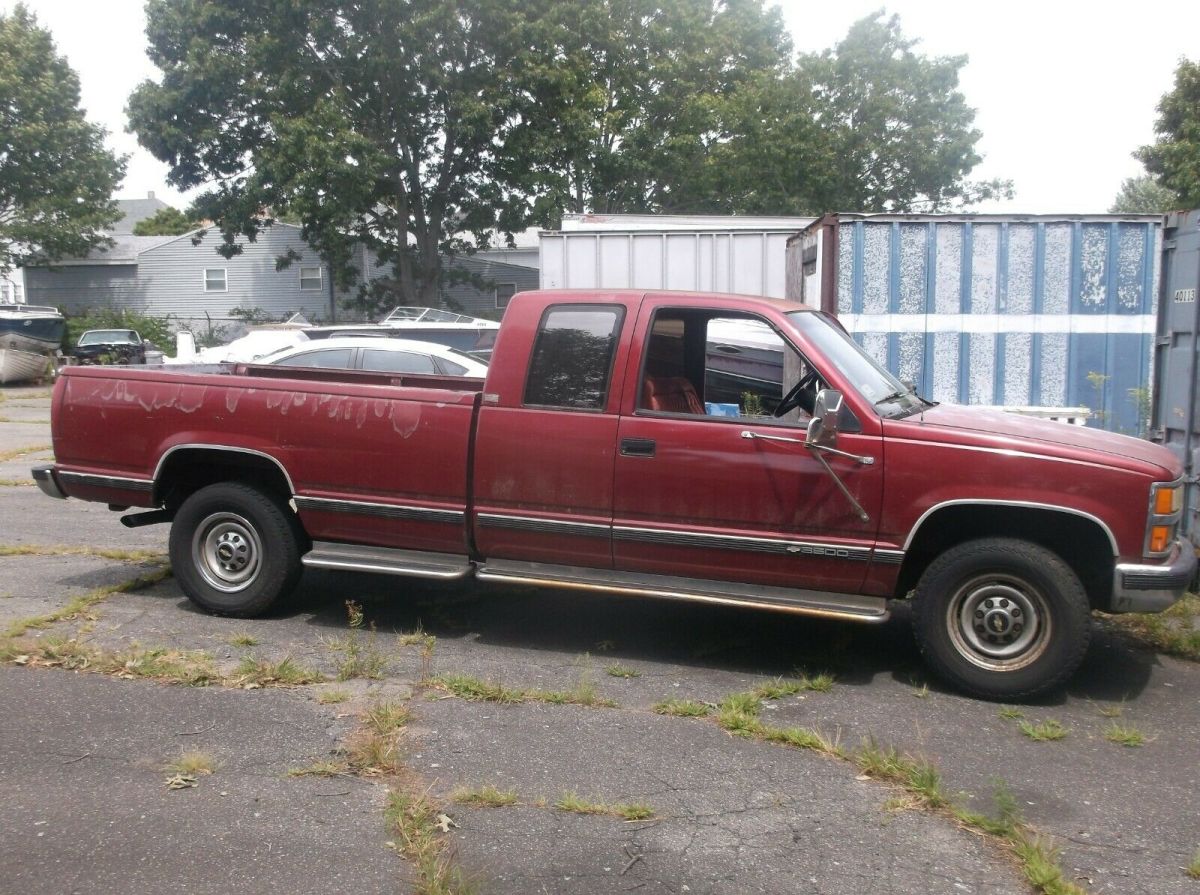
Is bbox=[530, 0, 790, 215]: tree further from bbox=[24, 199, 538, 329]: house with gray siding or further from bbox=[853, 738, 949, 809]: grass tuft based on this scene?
bbox=[853, 738, 949, 809]: grass tuft

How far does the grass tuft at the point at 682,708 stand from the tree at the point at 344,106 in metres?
28.1

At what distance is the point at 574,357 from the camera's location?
19.9ft

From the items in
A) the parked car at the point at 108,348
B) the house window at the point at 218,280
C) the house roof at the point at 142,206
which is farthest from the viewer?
the house roof at the point at 142,206

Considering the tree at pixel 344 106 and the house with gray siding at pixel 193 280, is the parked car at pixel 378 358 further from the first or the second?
the house with gray siding at pixel 193 280

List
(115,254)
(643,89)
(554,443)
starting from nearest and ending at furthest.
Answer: (554,443) → (643,89) → (115,254)

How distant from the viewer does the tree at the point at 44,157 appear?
1502 inches

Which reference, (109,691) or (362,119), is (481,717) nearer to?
(109,691)

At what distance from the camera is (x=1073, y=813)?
14.0 feet

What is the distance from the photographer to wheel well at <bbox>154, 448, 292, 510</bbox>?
662 cm

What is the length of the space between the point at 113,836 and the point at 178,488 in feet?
10.8

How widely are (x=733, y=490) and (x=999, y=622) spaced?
A: 142 cm

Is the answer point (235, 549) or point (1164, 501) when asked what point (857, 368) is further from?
point (235, 549)

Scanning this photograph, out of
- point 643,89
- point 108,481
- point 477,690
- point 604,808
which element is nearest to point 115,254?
point 643,89

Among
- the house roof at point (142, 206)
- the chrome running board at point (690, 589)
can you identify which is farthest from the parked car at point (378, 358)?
the house roof at point (142, 206)
